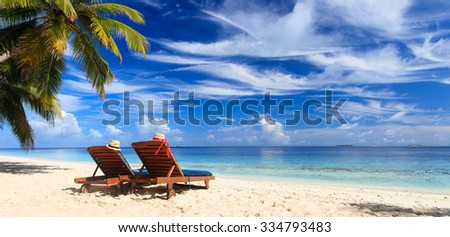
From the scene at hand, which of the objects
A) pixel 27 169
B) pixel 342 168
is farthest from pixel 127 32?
pixel 342 168

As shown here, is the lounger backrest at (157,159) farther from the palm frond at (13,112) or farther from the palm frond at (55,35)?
the palm frond at (13,112)

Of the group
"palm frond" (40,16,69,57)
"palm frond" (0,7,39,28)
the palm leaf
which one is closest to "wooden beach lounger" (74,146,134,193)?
"palm frond" (40,16,69,57)

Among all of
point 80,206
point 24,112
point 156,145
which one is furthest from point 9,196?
point 24,112

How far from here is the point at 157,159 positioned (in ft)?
20.3

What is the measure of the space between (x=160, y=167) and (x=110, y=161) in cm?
106

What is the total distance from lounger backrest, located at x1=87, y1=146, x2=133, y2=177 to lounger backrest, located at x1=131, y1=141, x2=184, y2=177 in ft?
1.44

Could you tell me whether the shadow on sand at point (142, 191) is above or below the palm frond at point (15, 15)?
below

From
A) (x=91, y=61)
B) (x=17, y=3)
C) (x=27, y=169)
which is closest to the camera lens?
(x=17, y=3)

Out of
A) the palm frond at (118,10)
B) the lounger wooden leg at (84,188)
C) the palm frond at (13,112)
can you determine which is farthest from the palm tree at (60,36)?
the lounger wooden leg at (84,188)

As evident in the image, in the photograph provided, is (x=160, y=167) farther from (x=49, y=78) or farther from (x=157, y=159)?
(x=49, y=78)

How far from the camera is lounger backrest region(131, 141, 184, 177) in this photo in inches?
235

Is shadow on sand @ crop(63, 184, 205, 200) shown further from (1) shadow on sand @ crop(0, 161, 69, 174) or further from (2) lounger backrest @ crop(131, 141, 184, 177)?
(1) shadow on sand @ crop(0, 161, 69, 174)

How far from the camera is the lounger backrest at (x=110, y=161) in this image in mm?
6484

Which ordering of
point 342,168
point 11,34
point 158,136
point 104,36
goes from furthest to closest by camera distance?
point 342,168, point 11,34, point 104,36, point 158,136
